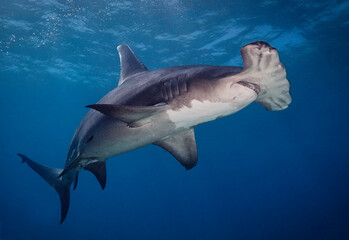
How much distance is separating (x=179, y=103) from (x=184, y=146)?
1.40 meters

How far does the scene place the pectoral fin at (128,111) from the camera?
2456mm

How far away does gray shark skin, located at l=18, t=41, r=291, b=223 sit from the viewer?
6.94 feet

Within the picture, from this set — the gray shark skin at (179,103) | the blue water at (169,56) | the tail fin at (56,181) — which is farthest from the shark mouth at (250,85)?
the blue water at (169,56)

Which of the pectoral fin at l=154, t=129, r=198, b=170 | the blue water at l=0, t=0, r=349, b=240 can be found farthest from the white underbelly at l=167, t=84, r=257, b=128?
the blue water at l=0, t=0, r=349, b=240

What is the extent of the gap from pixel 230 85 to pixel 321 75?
32.0 m

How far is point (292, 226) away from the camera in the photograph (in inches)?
1135

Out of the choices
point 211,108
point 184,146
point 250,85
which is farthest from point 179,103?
point 184,146

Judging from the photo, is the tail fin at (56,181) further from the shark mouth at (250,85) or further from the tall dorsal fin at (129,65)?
the shark mouth at (250,85)

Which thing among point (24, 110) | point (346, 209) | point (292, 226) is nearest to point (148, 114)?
point (292, 226)

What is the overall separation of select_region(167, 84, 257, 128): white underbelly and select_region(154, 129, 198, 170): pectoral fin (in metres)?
0.68

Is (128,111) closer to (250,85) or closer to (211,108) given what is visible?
(211,108)

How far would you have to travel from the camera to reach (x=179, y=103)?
8.72 ft

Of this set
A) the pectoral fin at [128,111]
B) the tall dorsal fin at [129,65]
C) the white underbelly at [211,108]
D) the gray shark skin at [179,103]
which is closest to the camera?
the gray shark skin at [179,103]

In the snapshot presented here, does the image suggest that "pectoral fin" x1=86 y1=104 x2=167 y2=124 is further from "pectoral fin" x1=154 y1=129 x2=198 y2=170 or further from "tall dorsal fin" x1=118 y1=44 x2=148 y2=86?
"tall dorsal fin" x1=118 y1=44 x2=148 y2=86
